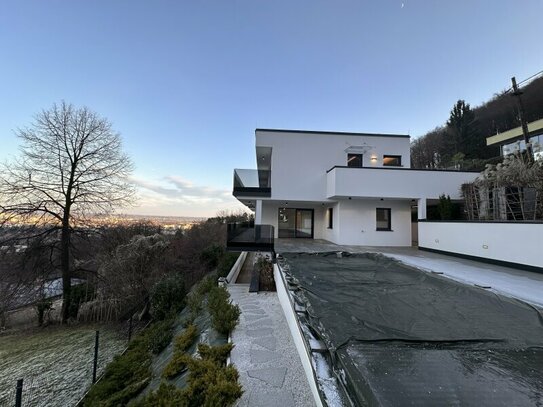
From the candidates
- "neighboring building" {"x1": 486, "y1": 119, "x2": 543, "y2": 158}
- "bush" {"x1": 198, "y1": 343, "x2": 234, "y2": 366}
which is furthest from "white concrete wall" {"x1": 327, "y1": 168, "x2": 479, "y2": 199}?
"bush" {"x1": 198, "y1": 343, "x2": 234, "y2": 366}

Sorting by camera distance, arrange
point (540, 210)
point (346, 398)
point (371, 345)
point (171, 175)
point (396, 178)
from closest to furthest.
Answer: point (346, 398) < point (371, 345) < point (540, 210) < point (396, 178) < point (171, 175)

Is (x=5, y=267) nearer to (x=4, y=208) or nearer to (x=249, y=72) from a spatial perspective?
(x=4, y=208)

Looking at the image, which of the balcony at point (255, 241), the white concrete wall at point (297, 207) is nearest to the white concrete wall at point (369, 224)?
the white concrete wall at point (297, 207)

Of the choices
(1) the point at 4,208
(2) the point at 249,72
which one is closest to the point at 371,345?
(2) the point at 249,72

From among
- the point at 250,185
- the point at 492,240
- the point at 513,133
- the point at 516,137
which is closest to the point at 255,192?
the point at 250,185

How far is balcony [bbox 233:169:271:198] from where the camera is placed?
37.5 ft

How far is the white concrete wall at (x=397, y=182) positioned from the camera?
35.5 ft

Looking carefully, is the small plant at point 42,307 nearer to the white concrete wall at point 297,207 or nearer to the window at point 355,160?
the white concrete wall at point 297,207

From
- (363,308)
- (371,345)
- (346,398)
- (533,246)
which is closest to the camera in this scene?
(346,398)

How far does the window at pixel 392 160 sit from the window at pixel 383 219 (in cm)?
277

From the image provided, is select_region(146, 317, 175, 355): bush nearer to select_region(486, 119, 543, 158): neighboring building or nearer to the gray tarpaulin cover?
the gray tarpaulin cover

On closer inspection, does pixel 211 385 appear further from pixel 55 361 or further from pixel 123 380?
pixel 55 361

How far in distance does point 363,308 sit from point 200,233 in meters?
19.3

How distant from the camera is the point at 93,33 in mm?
9695
